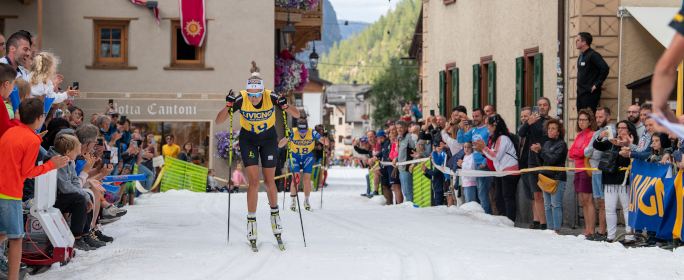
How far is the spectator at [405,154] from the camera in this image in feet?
52.3

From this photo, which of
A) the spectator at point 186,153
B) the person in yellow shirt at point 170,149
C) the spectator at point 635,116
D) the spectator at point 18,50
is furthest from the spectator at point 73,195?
the person in yellow shirt at point 170,149

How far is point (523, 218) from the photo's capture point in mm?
12055

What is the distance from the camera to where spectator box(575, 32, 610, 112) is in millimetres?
12141

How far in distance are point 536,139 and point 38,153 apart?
7.21m

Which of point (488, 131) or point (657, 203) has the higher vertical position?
point (488, 131)

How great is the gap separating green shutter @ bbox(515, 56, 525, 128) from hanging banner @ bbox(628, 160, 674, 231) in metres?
8.07

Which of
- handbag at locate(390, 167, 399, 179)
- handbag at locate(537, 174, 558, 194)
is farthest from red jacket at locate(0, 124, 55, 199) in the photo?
handbag at locate(390, 167, 399, 179)

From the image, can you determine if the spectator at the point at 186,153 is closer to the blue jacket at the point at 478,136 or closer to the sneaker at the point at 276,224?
the blue jacket at the point at 478,136

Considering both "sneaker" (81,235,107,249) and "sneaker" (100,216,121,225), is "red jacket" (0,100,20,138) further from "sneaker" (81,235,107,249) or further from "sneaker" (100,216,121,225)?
"sneaker" (100,216,121,225)

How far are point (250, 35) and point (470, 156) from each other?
13.3 meters

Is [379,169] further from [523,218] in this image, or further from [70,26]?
[70,26]

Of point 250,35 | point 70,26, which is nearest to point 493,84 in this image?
point 250,35

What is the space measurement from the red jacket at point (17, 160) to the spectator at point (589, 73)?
920cm

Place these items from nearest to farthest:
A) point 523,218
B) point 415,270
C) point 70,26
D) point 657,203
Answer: point 415,270 < point 657,203 < point 523,218 < point 70,26
